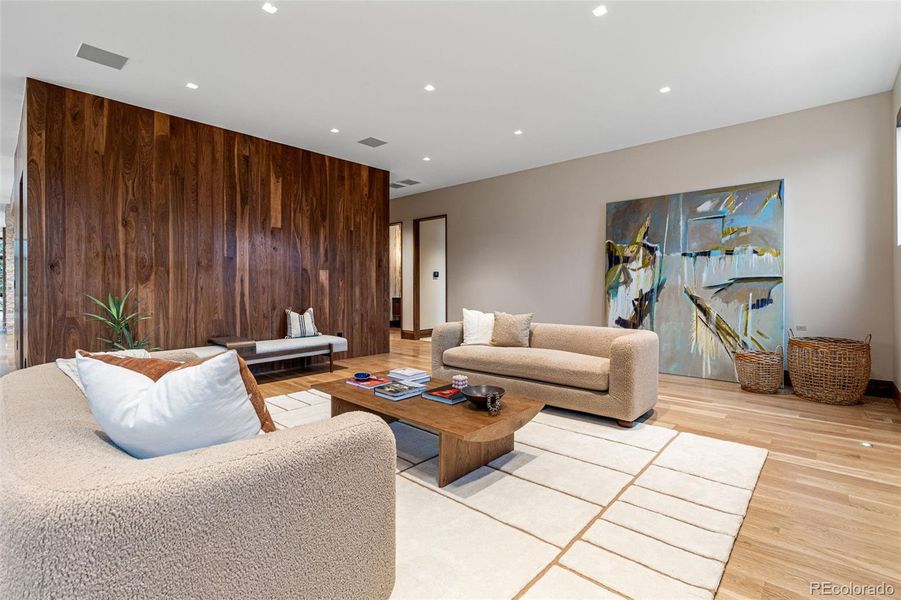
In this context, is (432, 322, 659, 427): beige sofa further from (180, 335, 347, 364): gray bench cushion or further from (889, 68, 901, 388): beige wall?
(889, 68, 901, 388): beige wall

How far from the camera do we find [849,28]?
3.01 metres

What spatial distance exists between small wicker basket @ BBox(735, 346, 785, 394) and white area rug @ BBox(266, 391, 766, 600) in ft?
5.80

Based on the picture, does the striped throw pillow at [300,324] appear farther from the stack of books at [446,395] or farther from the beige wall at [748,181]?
the stack of books at [446,395]

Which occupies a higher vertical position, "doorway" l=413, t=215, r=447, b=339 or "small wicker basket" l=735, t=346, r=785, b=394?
"doorway" l=413, t=215, r=447, b=339

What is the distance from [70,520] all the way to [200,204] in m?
4.76

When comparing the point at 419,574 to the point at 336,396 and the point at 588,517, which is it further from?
the point at 336,396

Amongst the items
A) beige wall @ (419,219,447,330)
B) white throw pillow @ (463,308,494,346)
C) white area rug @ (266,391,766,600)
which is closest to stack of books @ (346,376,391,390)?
white area rug @ (266,391,766,600)

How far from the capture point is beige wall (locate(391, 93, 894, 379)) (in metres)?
4.04

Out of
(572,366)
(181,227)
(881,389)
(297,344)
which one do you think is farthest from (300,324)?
(881,389)

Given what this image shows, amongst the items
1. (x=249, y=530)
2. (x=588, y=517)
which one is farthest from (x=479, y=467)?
(x=249, y=530)

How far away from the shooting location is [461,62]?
3441 millimetres

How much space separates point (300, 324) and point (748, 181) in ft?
17.7

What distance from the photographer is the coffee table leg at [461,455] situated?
2219mm

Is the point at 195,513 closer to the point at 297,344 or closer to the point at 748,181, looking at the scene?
the point at 297,344
